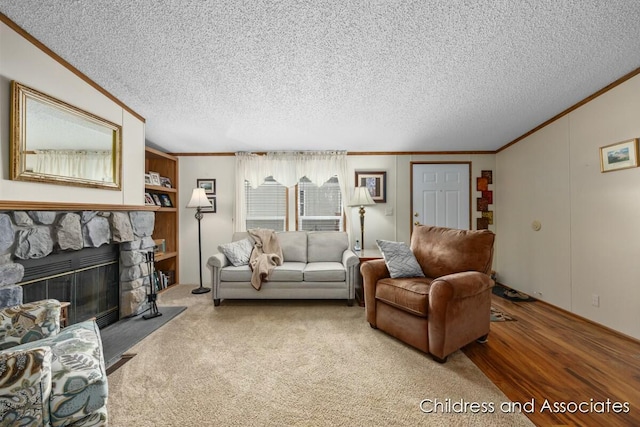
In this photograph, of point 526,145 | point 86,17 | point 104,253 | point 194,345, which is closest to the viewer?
point 86,17

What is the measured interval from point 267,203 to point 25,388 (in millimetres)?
3374

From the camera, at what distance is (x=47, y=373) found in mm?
1017

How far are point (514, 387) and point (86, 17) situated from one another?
3376mm

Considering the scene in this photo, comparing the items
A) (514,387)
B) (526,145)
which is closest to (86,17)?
(514,387)

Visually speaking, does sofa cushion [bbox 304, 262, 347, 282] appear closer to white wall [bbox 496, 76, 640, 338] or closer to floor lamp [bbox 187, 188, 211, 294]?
floor lamp [bbox 187, 188, 211, 294]

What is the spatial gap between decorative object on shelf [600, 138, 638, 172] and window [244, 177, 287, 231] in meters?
3.69

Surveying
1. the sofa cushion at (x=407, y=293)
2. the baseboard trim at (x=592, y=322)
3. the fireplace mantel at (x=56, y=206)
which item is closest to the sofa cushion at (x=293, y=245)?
the sofa cushion at (x=407, y=293)

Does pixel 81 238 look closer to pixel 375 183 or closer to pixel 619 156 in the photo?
pixel 375 183

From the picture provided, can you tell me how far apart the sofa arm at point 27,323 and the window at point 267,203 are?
284 centimetres

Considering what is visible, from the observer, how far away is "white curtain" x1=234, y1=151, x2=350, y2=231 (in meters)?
4.12

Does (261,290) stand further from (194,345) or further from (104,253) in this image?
(104,253)

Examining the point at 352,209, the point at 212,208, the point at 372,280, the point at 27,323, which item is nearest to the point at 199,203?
the point at 212,208

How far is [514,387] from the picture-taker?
1.61 metres

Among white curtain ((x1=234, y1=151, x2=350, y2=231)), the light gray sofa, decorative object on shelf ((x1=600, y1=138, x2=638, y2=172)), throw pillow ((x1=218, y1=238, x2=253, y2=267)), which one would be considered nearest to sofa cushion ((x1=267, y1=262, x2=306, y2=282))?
the light gray sofa
